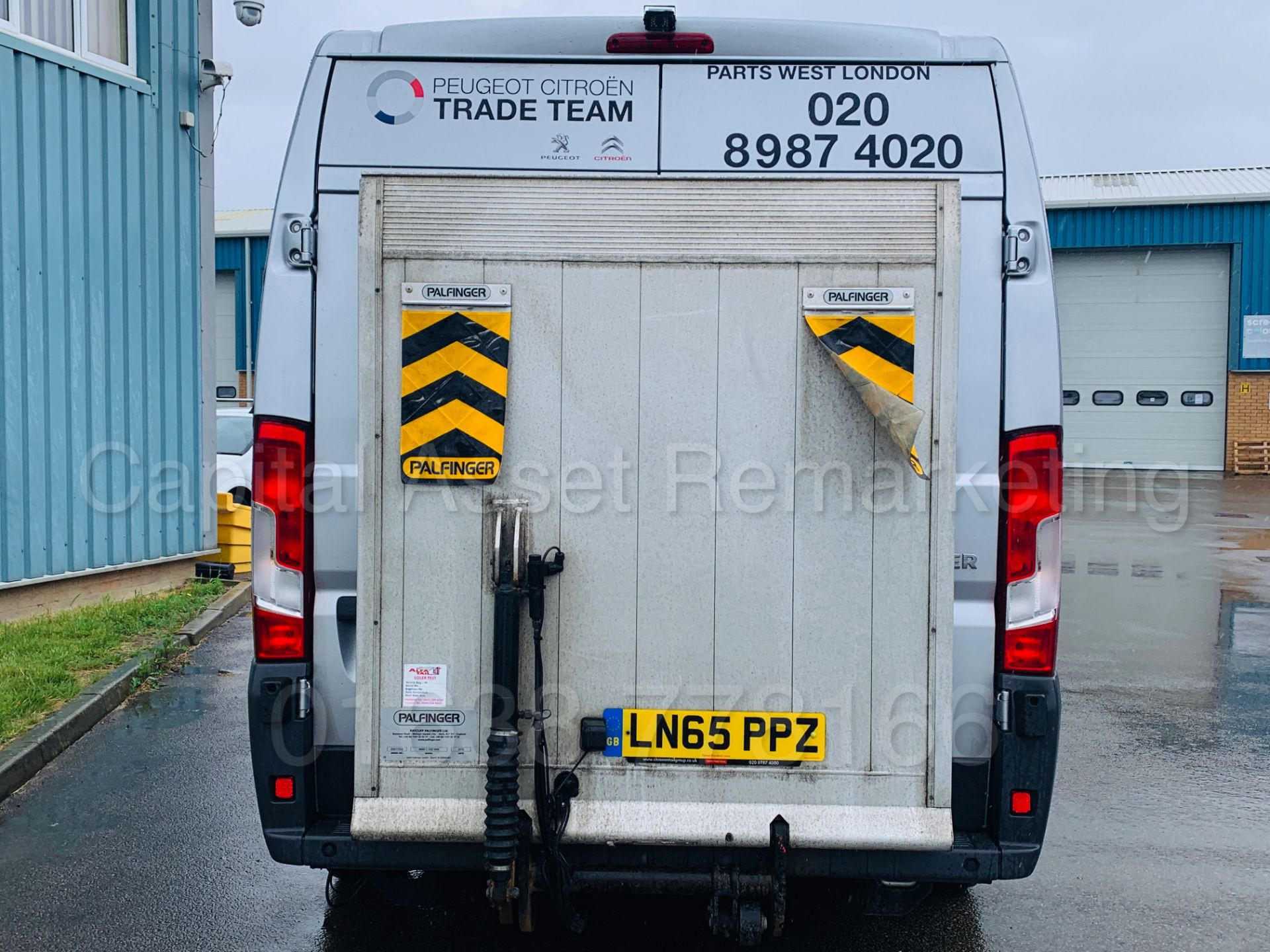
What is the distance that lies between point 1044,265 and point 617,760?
187cm

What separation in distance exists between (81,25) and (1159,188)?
1135 inches

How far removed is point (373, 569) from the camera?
348 centimetres

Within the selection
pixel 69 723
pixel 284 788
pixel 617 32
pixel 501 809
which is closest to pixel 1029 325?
pixel 617 32

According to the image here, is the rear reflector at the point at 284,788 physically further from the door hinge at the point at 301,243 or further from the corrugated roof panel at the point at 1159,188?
the corrugated roof panel at the point at 1159,188

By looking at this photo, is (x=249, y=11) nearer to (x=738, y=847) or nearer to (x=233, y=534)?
(x=233, y=534)

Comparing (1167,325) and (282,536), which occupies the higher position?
(1167,325)

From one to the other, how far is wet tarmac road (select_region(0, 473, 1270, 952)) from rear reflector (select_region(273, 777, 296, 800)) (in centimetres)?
98

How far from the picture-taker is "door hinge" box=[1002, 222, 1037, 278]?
140 inches

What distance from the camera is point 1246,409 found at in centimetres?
2956

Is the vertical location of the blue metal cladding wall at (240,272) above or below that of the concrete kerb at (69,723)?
above

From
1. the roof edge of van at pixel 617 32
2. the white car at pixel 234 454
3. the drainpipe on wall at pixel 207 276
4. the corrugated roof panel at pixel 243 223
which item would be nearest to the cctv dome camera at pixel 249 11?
the drainpipe on wall at pixel 207 276

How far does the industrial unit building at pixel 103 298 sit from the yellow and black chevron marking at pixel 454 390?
6.64m

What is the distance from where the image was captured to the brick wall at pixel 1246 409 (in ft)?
96.4

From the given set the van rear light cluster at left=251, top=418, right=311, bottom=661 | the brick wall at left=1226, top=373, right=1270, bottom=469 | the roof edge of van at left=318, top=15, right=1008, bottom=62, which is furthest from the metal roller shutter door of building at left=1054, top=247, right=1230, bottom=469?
the van rear light cluster at left=251, top=418, right=311, bottom=661
